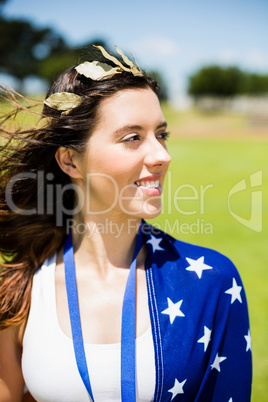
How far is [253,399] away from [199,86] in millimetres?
77426

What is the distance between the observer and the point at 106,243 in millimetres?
2539

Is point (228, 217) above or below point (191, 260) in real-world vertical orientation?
above

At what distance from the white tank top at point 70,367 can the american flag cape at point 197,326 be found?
0.06 metres

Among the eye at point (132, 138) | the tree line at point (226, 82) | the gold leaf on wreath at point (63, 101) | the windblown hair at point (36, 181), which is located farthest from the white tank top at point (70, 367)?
the tree line at point (226, 82)

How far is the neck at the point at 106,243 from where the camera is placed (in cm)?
252

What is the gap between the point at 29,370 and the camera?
2.23 m

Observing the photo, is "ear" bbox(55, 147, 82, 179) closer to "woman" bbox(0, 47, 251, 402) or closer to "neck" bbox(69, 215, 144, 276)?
"woman" bbox(0, 47, 251, 402)

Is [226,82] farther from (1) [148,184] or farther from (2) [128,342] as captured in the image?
(2) [128,342]

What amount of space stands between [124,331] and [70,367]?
1.08 feet

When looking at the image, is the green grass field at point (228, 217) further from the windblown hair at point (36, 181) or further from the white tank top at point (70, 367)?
the windblown hair at point (36, 181)

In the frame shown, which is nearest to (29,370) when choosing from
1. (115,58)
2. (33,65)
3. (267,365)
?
(115,58)

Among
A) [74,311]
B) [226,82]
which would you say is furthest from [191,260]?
[226,82]

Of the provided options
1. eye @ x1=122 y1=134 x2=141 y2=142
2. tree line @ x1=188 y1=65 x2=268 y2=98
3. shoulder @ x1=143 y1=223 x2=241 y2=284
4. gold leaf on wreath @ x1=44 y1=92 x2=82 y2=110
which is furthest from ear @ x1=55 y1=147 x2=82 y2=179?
tree line @ x1=188 y1=65 x2=268 y2=98

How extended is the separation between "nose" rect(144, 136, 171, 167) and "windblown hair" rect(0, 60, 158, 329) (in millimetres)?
342
